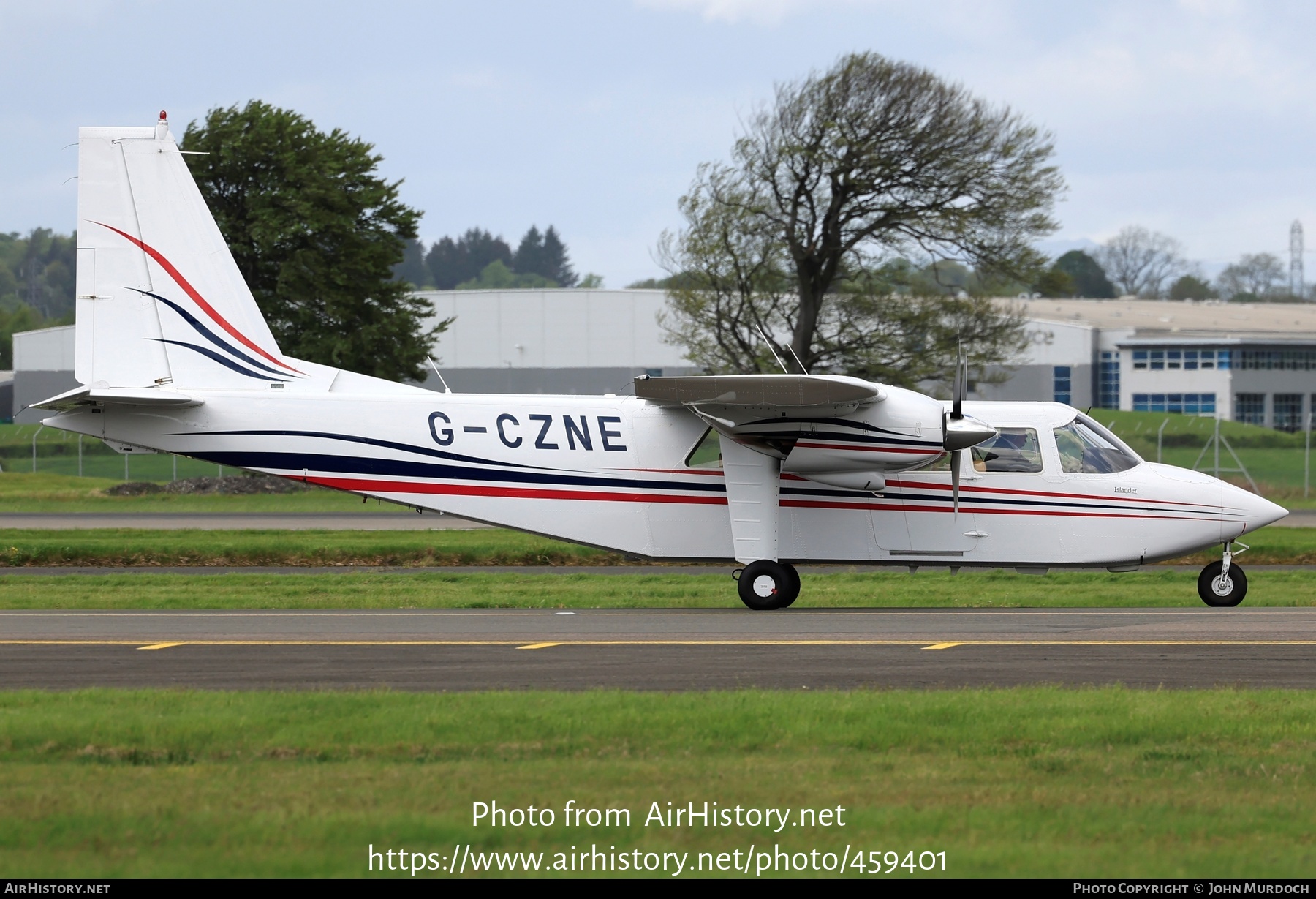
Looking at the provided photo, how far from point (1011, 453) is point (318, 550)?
14373mm

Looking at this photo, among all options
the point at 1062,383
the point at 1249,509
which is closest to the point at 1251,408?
the point at 1062,383

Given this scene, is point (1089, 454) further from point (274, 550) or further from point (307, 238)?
point (307, 238)

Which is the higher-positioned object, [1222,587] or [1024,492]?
[1024,492]

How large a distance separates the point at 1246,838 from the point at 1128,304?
10563 cm

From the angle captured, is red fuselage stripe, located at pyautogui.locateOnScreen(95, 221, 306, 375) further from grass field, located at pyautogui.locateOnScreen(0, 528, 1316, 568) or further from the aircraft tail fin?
grass field, located at pyautogui.locateOnScreen(0, 528, 1316, 568)

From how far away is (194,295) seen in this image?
60.0 feet

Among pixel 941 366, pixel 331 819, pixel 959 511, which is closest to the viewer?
pixel 331 819

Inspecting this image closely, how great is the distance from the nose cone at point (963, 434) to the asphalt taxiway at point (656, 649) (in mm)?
1979

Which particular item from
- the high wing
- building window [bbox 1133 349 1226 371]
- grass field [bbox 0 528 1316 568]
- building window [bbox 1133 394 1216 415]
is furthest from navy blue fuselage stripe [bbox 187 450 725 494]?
building window [bbox 1133 349 1226 371]

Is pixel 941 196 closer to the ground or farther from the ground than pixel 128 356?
farther from the ground

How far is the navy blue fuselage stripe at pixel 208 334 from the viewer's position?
18172 millimetres

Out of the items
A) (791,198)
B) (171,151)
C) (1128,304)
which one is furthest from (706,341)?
(1128,304)

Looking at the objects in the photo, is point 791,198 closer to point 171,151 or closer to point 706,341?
point 706,341

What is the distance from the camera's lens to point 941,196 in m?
41.3
